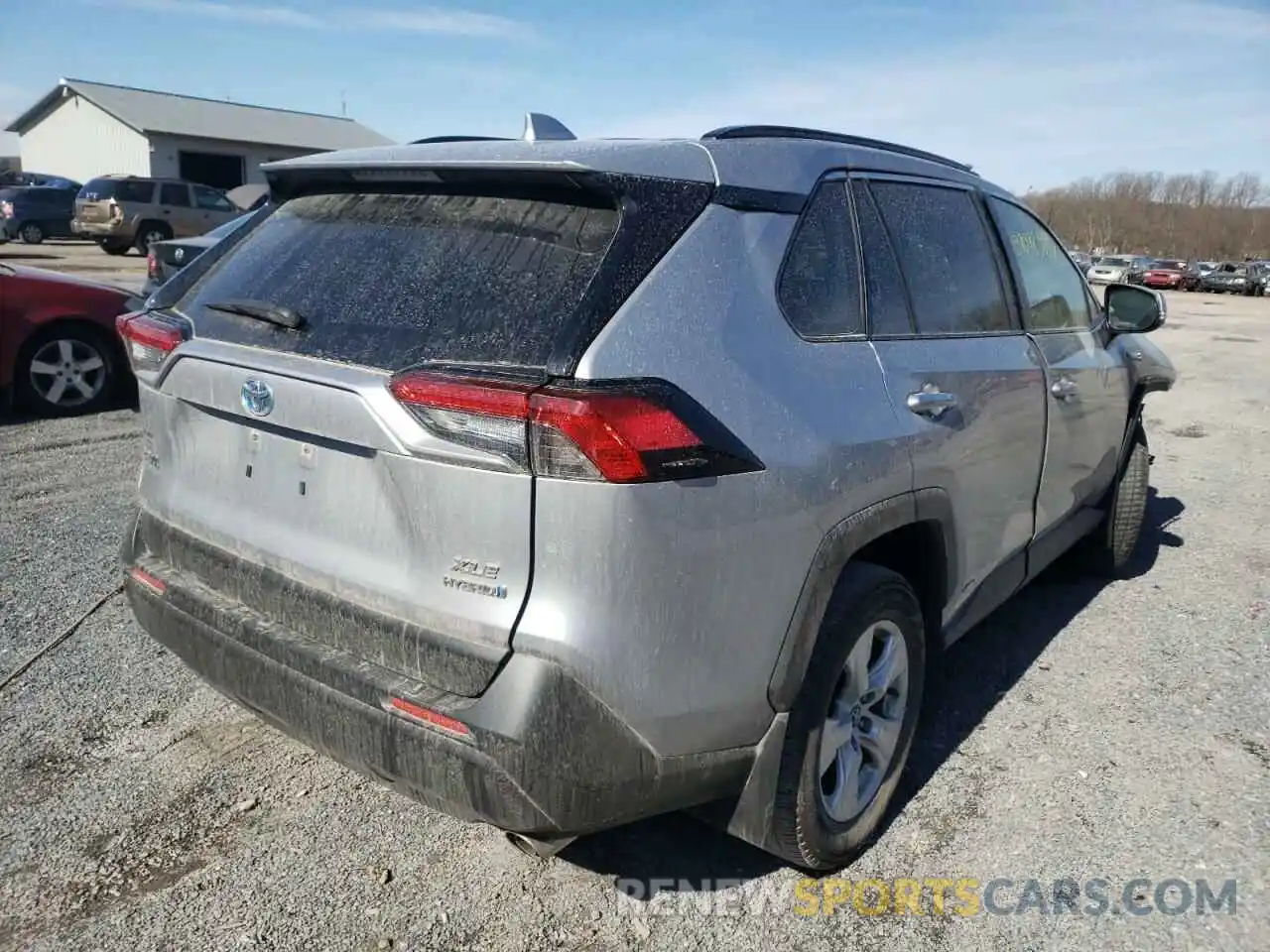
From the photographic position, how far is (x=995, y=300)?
136 inches

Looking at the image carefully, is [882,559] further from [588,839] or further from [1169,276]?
[1169,276]

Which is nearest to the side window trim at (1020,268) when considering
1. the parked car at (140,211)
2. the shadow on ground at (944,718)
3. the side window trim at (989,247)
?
the side window trim at (989,247)

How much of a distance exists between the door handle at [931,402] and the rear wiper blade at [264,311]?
61.1 inches

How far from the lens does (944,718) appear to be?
3568 mm

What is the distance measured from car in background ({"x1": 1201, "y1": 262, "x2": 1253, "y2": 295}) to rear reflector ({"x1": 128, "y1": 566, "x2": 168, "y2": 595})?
48716 mm

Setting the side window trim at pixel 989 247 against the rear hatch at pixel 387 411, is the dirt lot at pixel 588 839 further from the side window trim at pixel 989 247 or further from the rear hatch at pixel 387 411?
the side window trim at pixel 989 247

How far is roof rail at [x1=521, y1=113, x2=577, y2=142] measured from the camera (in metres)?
2.85

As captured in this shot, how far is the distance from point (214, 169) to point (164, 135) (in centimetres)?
242

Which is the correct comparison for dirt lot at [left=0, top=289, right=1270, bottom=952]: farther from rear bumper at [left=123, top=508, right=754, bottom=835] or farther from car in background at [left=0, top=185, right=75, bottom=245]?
car in background at [left=0, top=185, right=75, bottom=245]

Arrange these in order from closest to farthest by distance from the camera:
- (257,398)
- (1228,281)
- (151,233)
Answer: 1. (257,398)
2. (151,233)
3. (1228,281)

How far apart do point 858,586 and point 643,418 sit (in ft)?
2.87

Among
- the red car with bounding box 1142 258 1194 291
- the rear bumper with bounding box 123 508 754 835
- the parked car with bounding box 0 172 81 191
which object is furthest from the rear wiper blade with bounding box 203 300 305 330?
the red car with bounding box 1142 258 1194 291

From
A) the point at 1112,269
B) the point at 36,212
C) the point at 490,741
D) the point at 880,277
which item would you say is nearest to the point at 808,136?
the point at 880,277

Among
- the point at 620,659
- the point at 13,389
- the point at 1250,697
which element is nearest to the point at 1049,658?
the point at 1250,697
